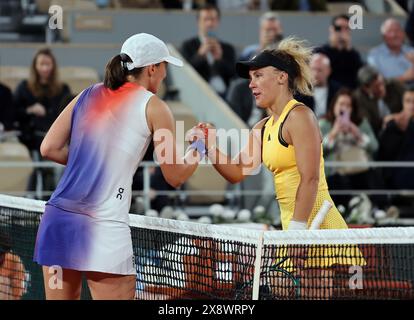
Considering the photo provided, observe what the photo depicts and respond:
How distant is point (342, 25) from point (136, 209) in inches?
139

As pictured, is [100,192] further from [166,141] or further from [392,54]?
[392,54]

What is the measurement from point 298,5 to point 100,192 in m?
9.79

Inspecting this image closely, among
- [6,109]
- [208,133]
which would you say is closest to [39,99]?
[6,109]

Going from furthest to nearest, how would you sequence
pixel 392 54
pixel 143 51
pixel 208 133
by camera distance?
pixel 392 54 → pixel 208 133 → pixel 143 51

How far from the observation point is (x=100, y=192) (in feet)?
17.9

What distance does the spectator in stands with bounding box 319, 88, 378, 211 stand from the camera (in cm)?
1170

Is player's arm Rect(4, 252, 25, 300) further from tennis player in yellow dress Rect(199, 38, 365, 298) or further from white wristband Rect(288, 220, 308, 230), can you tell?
white wristband Rect(288, 220, 308, 230)

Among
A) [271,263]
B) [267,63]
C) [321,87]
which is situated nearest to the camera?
[271,263]

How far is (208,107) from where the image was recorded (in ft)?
40.5

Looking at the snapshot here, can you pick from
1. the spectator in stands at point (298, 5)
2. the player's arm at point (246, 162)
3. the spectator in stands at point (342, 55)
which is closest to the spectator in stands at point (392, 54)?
the spectator in stands at point (342, 55)

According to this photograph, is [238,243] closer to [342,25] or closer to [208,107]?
[208,107]

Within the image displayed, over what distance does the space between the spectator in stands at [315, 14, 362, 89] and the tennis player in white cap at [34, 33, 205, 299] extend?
785 centimetres

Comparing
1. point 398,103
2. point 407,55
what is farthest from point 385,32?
point 398,103

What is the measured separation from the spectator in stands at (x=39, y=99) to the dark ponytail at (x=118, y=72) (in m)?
5.93
